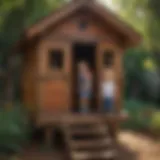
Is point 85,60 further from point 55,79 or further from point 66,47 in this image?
point 55,79

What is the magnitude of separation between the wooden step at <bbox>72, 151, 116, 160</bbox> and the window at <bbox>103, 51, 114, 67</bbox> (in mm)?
3506

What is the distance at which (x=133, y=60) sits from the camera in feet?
81.9

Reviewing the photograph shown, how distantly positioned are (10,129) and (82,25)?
4.07 metres

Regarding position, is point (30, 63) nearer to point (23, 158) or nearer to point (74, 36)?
point (74, 36)

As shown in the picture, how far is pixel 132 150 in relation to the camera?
42.5ft

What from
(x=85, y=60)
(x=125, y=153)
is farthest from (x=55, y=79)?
(x=125, y=153)

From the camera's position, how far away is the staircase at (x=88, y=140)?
1134cm

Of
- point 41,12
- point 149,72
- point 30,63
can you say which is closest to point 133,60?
point 149,72

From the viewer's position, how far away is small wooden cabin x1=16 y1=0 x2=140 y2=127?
12.9 metres

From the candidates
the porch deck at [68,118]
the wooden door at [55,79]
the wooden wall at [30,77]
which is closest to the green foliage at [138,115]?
the porch deck at [68,118]

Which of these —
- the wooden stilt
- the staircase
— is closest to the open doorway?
the staircase

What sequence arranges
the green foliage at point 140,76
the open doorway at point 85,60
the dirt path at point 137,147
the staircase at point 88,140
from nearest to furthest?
the staircase at point 88,140 → the dirt path at point 137,147 → the open doorway at point 85,60 → the green foliage at point 140,76

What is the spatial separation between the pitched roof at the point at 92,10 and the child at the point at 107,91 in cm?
143

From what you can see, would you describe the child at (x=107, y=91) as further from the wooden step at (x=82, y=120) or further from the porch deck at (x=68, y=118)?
the wooden step at (x=82, y=120)
